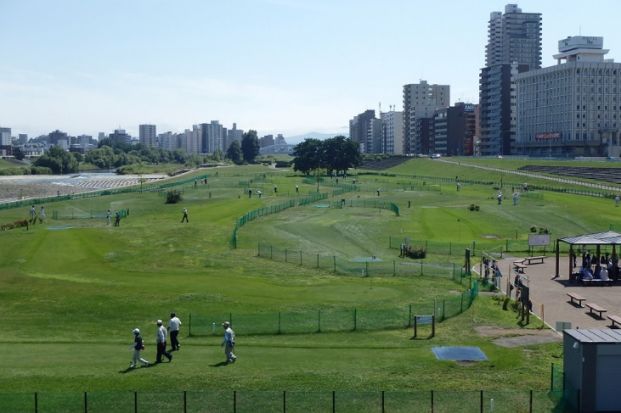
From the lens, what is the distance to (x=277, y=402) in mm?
23719

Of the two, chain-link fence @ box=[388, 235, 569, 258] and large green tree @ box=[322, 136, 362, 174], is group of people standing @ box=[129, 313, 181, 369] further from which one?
large green tree @ box=[322, 136, 362, 174]

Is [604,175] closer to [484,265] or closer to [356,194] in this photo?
[356,194]

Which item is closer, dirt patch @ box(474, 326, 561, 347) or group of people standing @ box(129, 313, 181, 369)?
group of people standing @ box(129, 313, 181, 369)

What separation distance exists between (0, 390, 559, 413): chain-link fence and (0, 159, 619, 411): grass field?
96 cm

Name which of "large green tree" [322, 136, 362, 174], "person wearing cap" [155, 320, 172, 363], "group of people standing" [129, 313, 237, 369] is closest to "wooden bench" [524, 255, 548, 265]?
"group of people standing" [129, 313, 237, 369]

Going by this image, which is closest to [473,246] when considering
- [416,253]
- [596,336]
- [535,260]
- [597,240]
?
[416,253]

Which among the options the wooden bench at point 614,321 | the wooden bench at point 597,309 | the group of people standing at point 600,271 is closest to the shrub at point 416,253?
the group of people standing at point 600,271

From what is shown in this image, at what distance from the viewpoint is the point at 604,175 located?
13400 centimetres

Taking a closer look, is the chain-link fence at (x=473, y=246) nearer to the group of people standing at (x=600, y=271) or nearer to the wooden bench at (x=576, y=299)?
the group of people standing at (x=600, y=271)

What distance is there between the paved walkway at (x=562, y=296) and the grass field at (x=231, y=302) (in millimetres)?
2722

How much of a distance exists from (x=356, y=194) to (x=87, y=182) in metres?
94.0

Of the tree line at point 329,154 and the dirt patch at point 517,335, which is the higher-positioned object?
the tree line at point 329,154

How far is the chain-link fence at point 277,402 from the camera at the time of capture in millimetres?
22922

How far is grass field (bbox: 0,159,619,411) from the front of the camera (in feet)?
86.8
